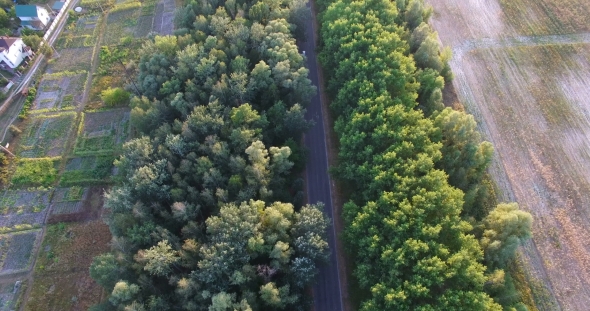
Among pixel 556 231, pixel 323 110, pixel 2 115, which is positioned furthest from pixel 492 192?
pixel 2 115

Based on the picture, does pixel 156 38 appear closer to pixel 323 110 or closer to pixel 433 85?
pixel 323 110

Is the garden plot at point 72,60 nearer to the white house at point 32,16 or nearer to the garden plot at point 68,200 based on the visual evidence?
the white house at point 32,16

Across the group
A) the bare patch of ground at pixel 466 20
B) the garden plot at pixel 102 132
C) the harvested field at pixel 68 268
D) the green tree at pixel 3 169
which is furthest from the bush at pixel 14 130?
the bare patch of ground at pixel 466 20

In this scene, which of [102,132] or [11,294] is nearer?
[11,294]

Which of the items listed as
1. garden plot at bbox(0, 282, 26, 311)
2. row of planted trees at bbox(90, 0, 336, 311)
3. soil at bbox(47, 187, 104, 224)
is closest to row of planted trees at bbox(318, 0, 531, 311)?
row of planted trees at bbox(90, 0, 336, 311)

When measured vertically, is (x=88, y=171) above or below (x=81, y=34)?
below

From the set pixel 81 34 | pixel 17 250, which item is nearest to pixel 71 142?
pixel 17 250

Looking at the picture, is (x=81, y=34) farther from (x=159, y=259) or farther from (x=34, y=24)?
(x=159, y=259)
